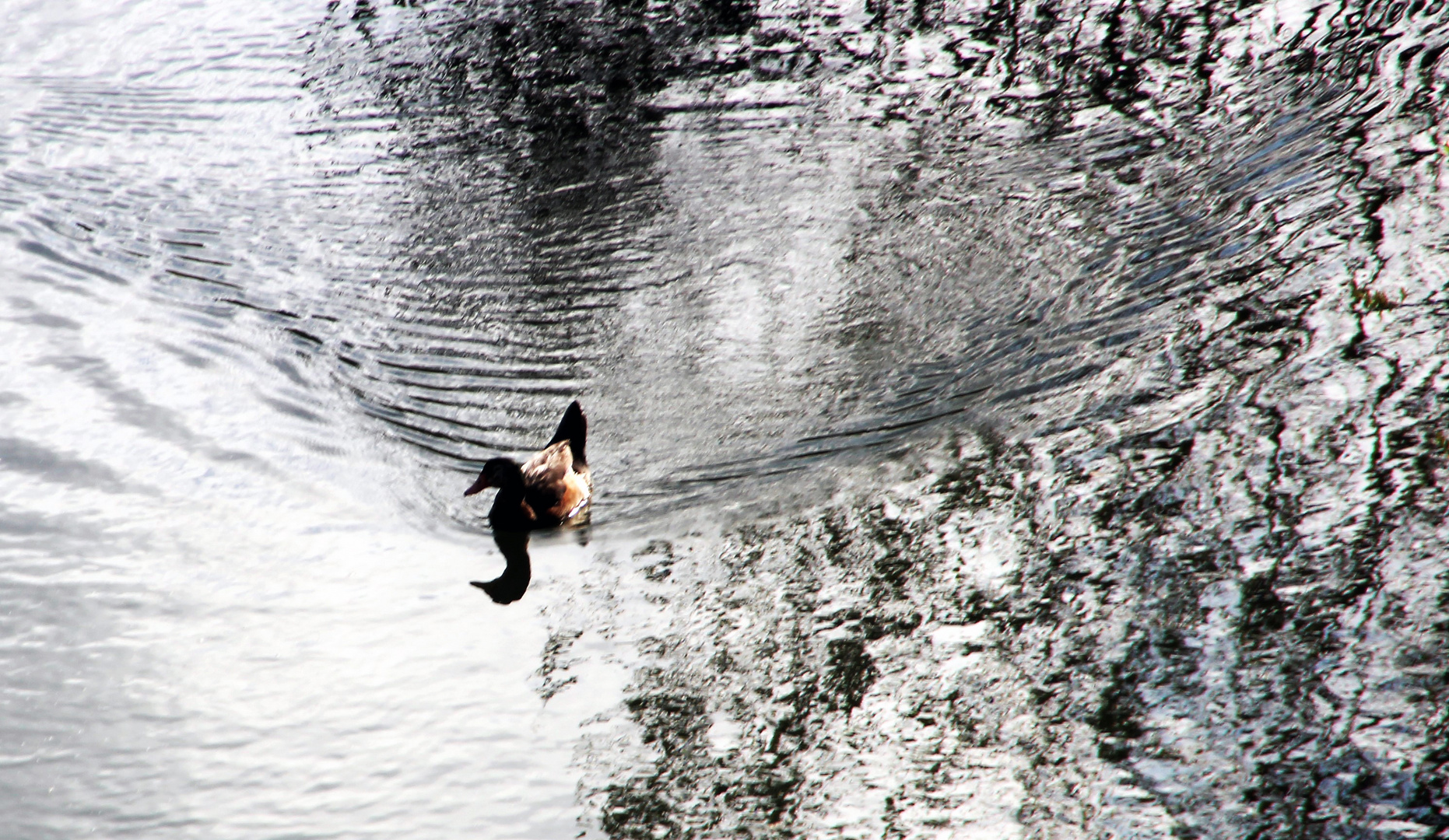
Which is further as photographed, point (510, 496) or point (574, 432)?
point (574, 432)

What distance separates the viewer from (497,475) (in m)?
7.96

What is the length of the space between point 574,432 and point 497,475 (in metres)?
0.57

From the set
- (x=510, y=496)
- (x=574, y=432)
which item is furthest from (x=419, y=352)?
(x=510, y=496)

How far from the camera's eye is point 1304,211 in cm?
972

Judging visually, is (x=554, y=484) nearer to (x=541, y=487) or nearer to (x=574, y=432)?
(x=541, y=487)

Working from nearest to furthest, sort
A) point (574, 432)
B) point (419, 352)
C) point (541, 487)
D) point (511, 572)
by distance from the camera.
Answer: point (511, 572) → point (541, 487) → point (574, 432) → point (419, 352)

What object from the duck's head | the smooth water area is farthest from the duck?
the smooth water area

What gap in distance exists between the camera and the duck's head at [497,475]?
7.91m

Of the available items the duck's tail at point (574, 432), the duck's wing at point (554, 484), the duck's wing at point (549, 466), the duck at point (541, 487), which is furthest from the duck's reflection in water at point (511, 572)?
the duck's tail at point (574, 432)

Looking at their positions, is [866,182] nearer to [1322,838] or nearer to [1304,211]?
[1304,211]

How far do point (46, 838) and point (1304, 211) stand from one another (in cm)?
855

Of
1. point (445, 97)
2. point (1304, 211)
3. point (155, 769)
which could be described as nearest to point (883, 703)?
point (155, 769)

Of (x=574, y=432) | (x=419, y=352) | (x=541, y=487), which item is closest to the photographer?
(x=541, y=487)

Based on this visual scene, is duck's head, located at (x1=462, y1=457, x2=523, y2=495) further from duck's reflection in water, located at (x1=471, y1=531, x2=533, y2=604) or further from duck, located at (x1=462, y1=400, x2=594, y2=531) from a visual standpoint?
duck's reflection in water, located at (x1=471, y1=531, x2=533, y2=604)
